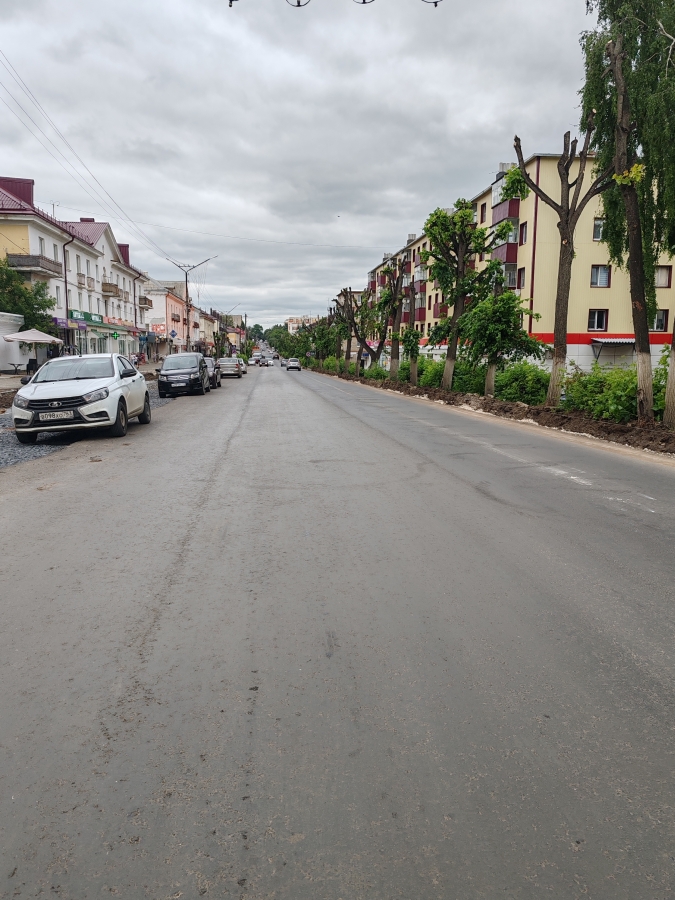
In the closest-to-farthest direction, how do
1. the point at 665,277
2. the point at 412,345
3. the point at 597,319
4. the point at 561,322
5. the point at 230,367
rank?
1. the point at 561,322
2. the point at 412,345
3. the point at 665,277
4. the point at 597,319
5. the point at 230,367

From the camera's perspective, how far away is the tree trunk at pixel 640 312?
13992 millimetres

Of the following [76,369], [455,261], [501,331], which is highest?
[455,261]

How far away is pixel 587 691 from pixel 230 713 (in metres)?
1.62

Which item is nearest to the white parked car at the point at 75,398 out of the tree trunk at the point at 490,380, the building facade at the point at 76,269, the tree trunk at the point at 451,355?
the tree trunk at the point at 490,380

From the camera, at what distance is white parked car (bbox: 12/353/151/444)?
1174 cm

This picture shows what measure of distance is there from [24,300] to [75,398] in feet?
83.7

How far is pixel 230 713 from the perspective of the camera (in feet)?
9.62

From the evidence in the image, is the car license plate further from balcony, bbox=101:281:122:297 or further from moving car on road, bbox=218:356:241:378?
balcony, bbox=101:281:122:297

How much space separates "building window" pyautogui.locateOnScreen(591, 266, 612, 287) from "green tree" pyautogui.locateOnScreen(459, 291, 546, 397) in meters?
23.8

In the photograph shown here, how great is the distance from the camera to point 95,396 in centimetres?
1208

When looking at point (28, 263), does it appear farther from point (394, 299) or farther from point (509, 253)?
point (509, 253)

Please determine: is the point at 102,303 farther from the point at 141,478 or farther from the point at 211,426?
the point at 141,478

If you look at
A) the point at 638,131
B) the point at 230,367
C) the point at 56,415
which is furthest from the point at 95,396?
the point at 230,367

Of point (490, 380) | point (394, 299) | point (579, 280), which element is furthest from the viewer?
point (579, 280)
